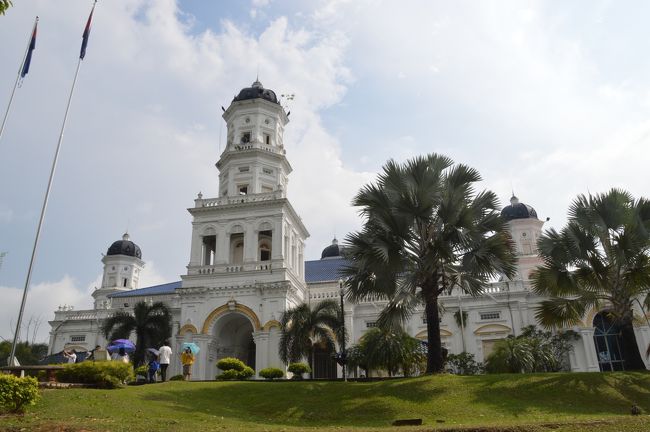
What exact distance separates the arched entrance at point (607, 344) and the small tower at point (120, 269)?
41516 mm

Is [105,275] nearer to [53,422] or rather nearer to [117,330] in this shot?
[117,330]

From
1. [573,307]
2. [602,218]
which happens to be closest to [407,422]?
[573,307]

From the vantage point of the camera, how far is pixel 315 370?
33375mm

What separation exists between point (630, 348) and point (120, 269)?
46.6 metres

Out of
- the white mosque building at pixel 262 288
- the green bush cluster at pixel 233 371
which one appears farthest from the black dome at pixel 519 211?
the green bush cluster at pixel 233 371

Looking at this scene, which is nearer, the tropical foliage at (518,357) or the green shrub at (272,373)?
the tropical foliage at (518,357)

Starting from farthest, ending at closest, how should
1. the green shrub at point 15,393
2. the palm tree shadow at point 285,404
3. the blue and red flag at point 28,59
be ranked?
the blue and red flag at point 28,59 < the palm tree shadow at point 285,404 < the green shrub at point 15,393

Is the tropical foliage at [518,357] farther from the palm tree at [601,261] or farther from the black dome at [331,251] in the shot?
the black dome at [331,251]

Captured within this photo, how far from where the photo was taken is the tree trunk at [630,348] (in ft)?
59.7

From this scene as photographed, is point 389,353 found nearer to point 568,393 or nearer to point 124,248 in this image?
point 568,393

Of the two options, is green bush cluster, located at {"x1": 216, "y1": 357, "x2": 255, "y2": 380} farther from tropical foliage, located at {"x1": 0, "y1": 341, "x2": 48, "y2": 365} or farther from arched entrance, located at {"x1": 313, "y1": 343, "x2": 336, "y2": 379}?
tropical foliage, located at {"x1": 0, "y1": 341, "x2": 48, "y2": 365}

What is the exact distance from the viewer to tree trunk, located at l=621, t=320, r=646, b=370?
1819cm

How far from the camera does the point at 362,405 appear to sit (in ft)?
49.0

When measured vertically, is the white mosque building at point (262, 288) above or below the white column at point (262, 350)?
above
